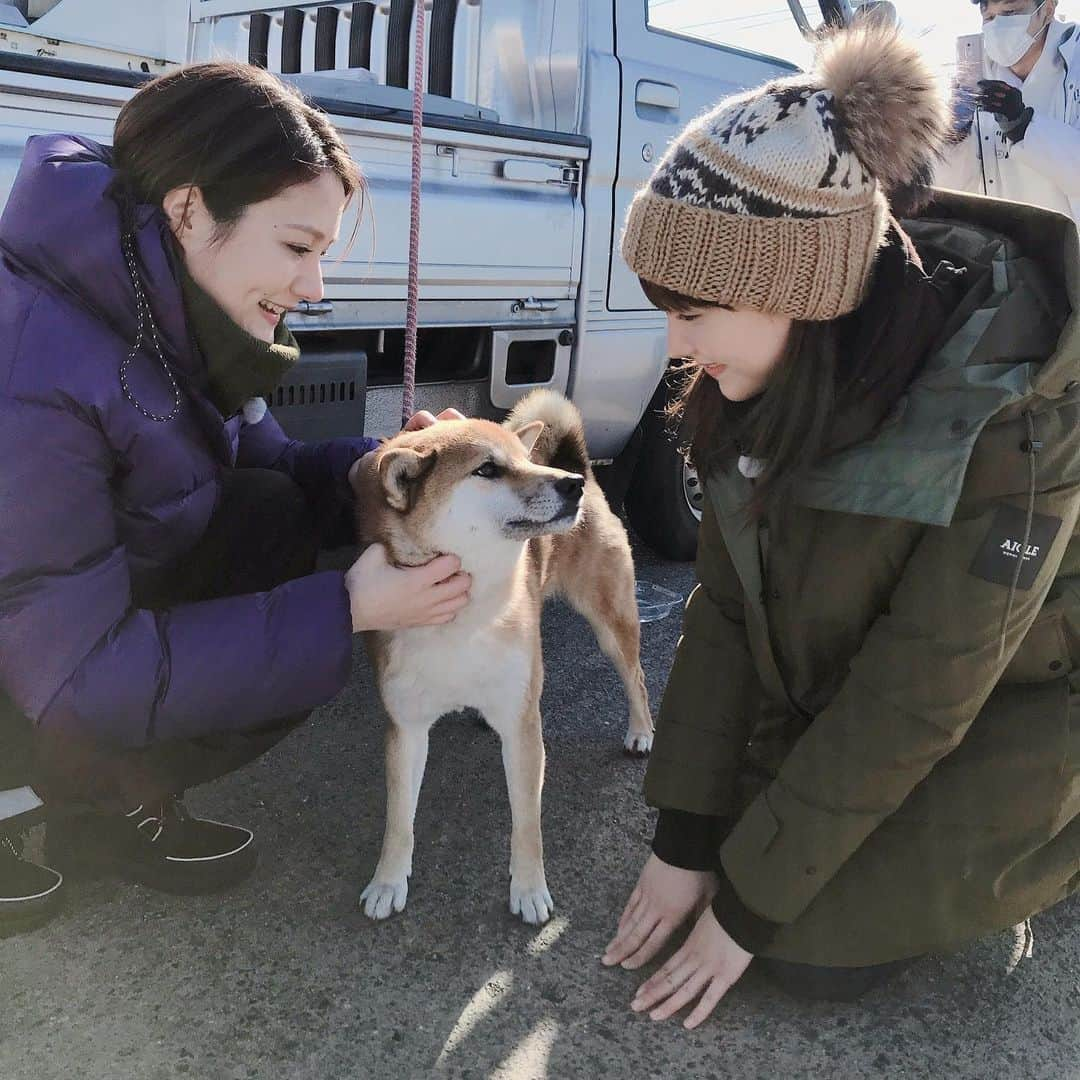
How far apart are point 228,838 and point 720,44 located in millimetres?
3550

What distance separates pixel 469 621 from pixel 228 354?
74cm

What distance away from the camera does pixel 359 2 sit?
4348 millimetres

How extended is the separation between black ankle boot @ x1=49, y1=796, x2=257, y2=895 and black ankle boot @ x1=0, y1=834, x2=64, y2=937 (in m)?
0.13

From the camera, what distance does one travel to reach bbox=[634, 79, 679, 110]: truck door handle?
3.89m

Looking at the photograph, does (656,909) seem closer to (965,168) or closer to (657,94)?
(657,94)

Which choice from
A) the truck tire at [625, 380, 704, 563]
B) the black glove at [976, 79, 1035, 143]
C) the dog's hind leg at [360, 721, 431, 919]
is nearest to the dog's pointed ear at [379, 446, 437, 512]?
the dog's hind leg at [360, 721, 431, 919]

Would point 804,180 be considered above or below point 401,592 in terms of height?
above

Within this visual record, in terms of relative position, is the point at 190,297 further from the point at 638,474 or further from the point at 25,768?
the point at 638,474

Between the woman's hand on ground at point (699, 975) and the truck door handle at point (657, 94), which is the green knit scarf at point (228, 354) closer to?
the woman's hand on ground at point (699, 975)

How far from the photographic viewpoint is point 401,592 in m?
2.15

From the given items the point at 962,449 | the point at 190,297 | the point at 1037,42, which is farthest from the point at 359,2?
the point at 962,449

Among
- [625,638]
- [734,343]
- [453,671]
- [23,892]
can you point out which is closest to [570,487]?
[453,671]

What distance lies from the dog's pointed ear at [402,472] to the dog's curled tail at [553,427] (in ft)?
1.97

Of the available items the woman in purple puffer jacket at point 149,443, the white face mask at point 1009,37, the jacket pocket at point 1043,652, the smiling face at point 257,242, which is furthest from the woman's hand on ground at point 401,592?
the white face mask at point 1009,37
